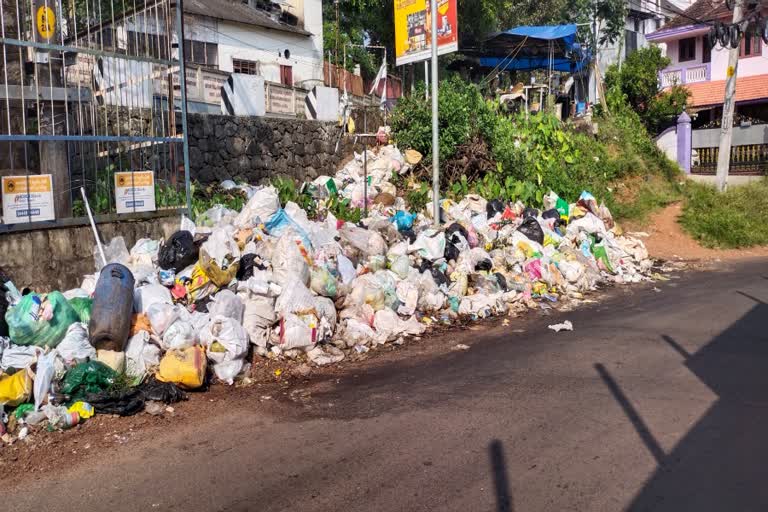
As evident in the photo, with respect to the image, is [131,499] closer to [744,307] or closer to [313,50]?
[744,307]

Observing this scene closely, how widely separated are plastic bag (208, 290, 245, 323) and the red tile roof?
83.7 ft

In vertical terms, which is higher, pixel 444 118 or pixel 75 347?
pixel 444 118

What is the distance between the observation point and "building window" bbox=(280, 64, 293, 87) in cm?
2470

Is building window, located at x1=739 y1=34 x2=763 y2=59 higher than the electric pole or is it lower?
higher

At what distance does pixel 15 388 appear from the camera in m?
5.43

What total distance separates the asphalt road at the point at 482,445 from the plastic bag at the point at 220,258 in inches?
71.3

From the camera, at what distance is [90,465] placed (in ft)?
15.3

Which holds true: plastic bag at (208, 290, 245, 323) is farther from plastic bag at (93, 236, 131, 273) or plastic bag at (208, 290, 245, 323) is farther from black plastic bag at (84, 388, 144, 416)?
plastic bag at (93, 236, 131, 273)

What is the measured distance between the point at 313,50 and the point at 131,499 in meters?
23.8

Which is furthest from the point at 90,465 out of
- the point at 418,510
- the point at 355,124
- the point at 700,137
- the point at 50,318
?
the point at 700,137

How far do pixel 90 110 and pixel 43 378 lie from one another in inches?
135

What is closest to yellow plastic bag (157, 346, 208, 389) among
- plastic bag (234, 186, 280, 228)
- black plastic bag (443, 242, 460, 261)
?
plastic bag (234, 186, 280, 228)

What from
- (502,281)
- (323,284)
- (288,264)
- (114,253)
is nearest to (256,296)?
(288,264)

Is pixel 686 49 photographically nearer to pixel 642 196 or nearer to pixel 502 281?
pixel 642 196
